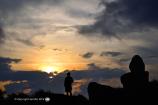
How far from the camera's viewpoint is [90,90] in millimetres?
30984

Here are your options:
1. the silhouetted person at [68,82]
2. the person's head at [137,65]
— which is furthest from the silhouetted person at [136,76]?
the silhouetted person at [68,82]

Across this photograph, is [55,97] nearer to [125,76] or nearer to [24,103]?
[24,103]

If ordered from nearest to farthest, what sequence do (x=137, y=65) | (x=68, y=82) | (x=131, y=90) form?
(x=131, y=90) < (x=137, y=65) < (x=68, y=82)

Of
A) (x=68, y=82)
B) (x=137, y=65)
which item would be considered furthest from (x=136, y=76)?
(x=68, y=82)

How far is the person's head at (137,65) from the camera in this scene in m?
32.5

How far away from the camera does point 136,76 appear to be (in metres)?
31.7

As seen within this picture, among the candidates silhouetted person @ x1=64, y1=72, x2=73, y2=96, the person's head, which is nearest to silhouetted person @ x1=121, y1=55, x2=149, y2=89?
the person's head

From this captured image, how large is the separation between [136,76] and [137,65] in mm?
1243

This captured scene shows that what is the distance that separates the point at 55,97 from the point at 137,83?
41.1 feet

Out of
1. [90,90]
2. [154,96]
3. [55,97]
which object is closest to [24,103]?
[55,97]

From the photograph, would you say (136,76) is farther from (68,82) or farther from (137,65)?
(68,82)

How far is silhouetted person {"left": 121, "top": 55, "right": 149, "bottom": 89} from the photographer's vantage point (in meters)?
31.1

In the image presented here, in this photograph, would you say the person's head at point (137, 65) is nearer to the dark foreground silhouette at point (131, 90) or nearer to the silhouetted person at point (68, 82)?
the dark foreground silhouette at point (131, 90)

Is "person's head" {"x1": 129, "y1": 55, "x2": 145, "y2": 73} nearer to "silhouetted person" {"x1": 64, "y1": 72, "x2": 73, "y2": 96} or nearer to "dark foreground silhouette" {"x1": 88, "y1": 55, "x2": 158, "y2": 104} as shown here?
"dark foreground silhouette" {"x1": 88, "y1": 55, "x2": 158, "y2": 104}
